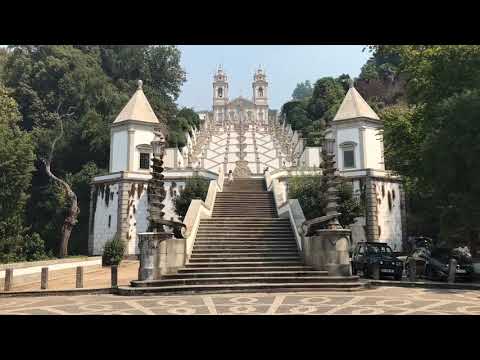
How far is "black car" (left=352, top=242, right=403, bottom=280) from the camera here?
15.2m

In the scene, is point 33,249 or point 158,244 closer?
point 158,244

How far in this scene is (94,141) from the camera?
36906mm

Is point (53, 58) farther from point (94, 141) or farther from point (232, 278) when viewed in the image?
point (232, 278)

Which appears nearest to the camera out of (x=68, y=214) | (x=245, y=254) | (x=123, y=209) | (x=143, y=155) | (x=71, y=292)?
(x=71, y=292)

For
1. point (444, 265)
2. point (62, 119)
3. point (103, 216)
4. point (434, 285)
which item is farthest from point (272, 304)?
point (62, 119)

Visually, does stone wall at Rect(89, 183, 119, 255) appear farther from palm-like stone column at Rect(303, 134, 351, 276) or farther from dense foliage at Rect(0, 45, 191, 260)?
palm-like stone column at Rect(303, 134, 351, 276)

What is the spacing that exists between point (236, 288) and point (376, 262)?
5.82 meters

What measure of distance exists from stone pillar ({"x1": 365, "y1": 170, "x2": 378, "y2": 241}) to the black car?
35.2 ft

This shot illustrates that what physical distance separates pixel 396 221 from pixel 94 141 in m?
26.6

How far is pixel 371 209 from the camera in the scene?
28.0m

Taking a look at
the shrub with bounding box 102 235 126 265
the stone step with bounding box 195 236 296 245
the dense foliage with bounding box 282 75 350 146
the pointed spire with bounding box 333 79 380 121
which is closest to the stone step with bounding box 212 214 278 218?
the stone step with bounding box 195 236 296 245

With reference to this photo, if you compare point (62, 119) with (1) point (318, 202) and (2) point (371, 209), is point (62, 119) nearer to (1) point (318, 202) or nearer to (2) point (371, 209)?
(1) point (318, 202)

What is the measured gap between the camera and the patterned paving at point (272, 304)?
8.47 meters

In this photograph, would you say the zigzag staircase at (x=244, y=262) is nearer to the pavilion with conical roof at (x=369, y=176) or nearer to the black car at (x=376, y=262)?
the black car at (x=376, y=262)
